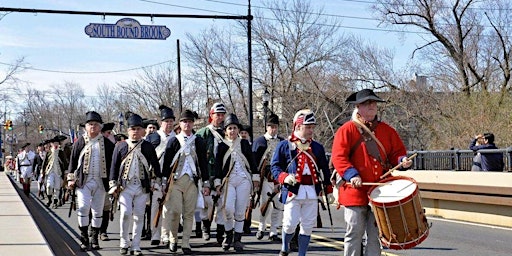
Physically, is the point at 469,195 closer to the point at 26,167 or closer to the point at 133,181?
the point at 133,181

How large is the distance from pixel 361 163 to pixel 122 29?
53.8 feet

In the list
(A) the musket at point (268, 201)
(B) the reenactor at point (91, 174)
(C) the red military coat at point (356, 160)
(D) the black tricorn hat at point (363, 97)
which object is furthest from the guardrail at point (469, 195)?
(D) the black tricorn hat at point (363, 97)

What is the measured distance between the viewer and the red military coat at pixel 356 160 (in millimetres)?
7809

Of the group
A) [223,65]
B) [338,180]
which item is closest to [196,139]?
[338,180]

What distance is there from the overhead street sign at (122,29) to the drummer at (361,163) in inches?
629

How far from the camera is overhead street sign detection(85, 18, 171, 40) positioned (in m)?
22.9

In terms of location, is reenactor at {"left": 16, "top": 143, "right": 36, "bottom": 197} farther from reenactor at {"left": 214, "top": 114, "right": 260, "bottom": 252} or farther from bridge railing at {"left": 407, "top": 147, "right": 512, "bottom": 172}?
reenactor at {"left": 214, "top": 114, "right": 260, "bottom": 252}

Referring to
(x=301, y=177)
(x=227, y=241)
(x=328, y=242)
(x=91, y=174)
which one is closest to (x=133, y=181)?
(x=91, y=174)

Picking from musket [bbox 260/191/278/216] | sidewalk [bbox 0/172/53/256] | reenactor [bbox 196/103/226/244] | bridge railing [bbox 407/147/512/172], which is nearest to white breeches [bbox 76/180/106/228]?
sidewalk [bbox 0/172/53/256]

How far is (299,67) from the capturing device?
44.7 m

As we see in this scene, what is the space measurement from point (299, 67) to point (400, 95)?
6.45 meters

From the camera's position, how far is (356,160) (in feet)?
26.1

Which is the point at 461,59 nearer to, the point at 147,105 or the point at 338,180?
the point at 147,105

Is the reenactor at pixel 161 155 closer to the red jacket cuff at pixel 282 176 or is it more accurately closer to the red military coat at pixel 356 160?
the red jacket cuff at pixel 282 176
